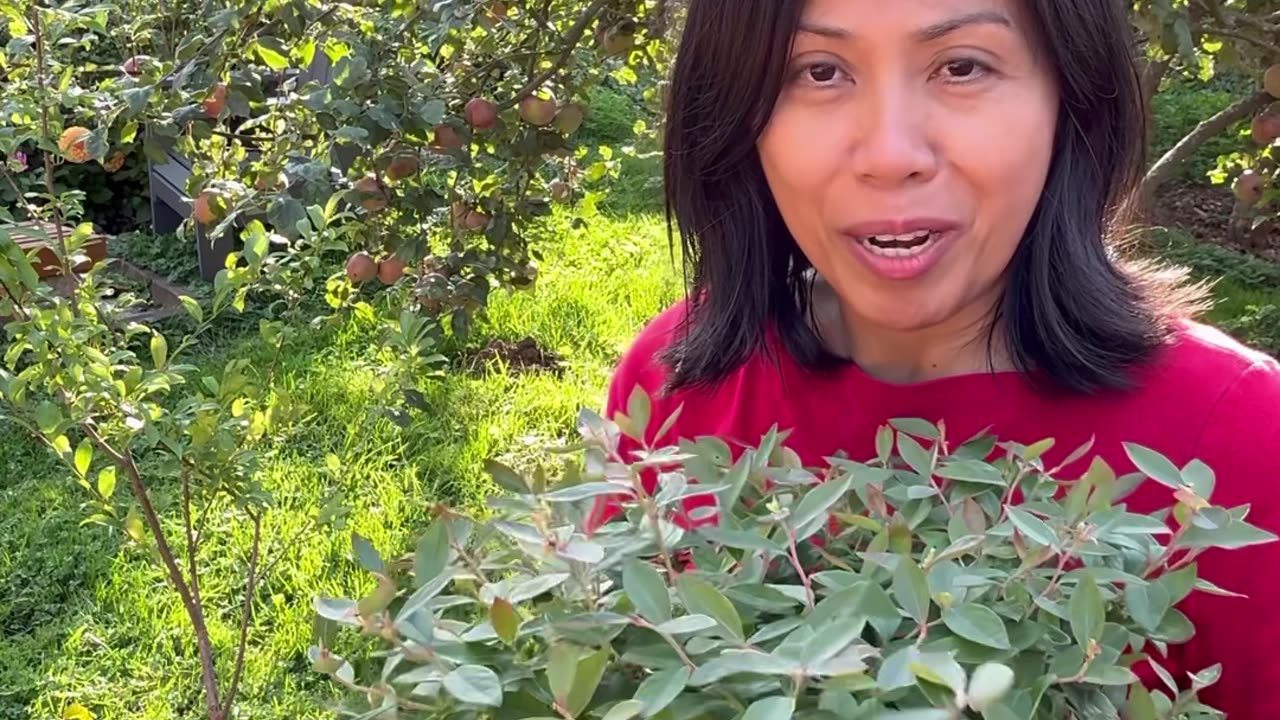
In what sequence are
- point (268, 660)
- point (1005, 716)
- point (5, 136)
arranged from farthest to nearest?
point (268, 660)
point (5, 136)
point (1005, 716)

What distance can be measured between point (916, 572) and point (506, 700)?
20cm

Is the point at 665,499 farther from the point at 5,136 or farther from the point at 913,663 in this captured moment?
the point at 5,136

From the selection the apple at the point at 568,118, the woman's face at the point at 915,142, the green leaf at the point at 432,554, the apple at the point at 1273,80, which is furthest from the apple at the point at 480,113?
the green leaf at the point at 432,554

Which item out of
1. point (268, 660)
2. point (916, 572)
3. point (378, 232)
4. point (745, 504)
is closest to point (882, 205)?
point (745, 504)

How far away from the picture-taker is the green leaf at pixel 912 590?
553 mm

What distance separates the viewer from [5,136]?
1.83 metres

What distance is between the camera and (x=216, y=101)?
5.72 feet

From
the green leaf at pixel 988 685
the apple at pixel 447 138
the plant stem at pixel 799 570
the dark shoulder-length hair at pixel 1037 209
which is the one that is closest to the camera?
the green leaf at pixel 988 685

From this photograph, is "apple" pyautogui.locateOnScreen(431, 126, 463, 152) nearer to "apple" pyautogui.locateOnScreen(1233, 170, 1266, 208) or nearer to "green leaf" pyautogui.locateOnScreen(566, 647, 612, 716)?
"green leaf" pyautogui.locateOnScreen(566, 647, 612, 716)

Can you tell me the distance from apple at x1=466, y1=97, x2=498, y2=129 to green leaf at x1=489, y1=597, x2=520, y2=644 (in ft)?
4.70

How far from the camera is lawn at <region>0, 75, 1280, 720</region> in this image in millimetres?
2656

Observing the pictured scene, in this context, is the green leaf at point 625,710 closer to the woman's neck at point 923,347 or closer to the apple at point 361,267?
the woman's neck at point 923,347

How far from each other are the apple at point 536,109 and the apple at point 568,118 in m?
0.03

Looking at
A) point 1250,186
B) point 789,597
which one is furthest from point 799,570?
point 1250,186
